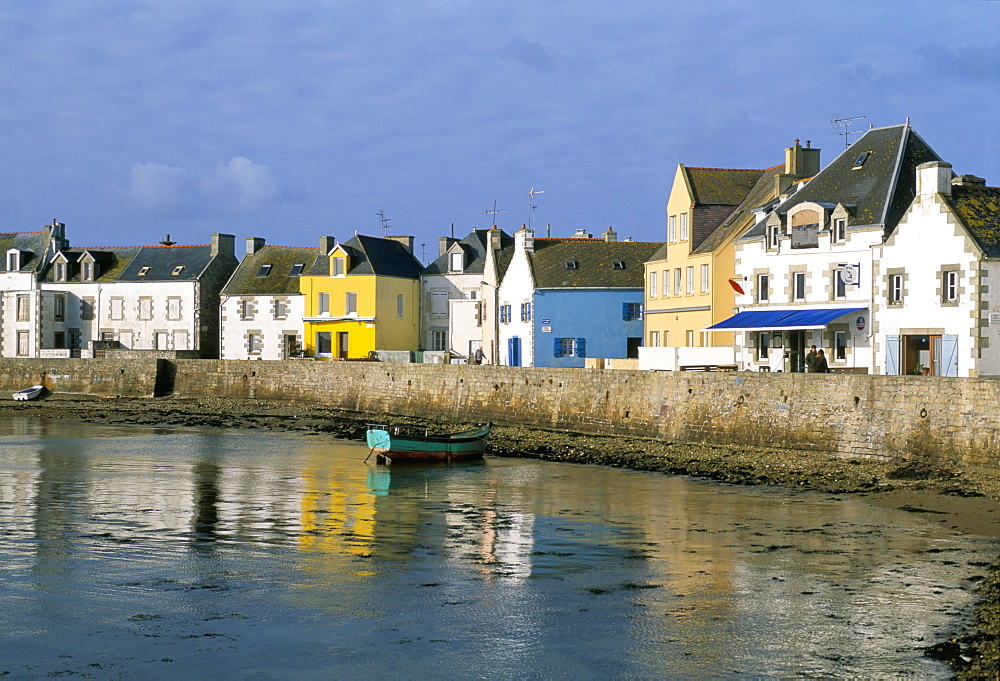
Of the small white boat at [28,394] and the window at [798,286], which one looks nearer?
the window at [798,286]

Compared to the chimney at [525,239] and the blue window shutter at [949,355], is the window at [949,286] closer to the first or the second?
the blue window shutter at [949,355]

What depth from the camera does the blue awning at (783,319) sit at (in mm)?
34938

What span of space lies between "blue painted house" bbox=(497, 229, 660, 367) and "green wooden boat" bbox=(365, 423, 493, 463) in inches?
756

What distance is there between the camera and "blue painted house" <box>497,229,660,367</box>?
50.1 m

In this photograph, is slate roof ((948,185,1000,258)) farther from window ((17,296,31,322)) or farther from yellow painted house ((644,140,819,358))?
window ((17,296,31,322))

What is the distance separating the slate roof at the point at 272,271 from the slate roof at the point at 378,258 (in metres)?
1.73

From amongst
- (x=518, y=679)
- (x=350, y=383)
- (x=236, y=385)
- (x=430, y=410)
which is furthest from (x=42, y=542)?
(x=236, y=385)

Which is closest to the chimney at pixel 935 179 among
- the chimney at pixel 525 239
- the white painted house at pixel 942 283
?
the white painted house at pixel 942 283

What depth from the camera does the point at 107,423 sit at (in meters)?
43.2

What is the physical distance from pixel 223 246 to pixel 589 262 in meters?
23.6

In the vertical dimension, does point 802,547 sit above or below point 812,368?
below

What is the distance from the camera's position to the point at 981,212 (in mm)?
31922

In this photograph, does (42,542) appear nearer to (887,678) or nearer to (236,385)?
(887,678)

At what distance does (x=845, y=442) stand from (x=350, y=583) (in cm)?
1549
